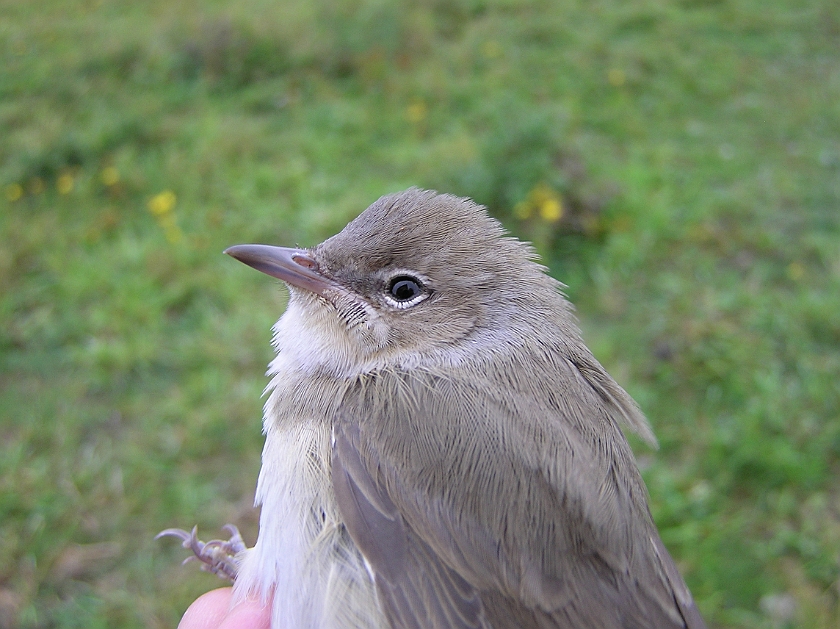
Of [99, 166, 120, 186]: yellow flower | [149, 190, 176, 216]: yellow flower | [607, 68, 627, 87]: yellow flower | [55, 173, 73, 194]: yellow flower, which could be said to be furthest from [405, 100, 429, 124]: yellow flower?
[55, 173, 73, 194]: yellow flower

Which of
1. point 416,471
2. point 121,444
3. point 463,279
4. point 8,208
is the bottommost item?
point 121,444

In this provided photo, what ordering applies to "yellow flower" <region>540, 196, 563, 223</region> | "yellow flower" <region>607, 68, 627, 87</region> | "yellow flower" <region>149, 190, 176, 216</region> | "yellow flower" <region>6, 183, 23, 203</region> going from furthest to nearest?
"yellow flower" <region>607, 68, 627, 87</region> < "yellow flower" <region>6, 183, 23, 203</region> < "yellow flower" <region>149, 190, 176, 216</region> < "yellow flower" <region>540, 196, 563, 223</region>

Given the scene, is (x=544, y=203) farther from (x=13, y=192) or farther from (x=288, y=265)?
(x=13, y=192)

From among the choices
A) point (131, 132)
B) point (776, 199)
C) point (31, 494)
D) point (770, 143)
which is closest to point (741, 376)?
point (776, 199)

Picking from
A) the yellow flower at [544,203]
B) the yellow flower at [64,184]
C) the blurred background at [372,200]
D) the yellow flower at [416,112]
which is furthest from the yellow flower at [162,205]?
the yellow flower at [544,203]

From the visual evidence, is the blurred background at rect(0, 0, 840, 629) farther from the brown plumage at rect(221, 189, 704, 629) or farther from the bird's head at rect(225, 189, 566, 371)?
the bird's head at rect(225, 189, 566, 371)

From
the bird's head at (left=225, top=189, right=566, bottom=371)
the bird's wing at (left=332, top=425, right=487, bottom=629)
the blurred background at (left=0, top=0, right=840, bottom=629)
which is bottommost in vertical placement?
the blurred background at (left=0, top=0, right=840, bottom=629)

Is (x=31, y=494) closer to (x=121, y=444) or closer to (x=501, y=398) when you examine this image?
(x=121, y=444)
